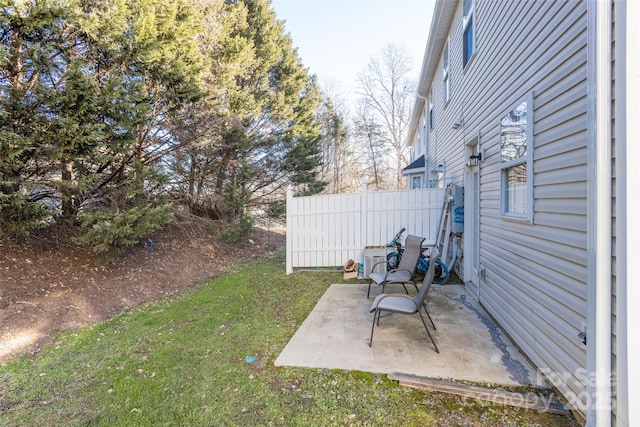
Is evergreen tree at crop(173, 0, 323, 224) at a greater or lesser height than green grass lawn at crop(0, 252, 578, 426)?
greater

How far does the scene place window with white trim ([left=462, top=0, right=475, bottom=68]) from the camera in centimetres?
500

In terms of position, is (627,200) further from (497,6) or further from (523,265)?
(497,6)

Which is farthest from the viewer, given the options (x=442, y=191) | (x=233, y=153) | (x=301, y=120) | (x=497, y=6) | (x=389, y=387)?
(x=301, y=120)

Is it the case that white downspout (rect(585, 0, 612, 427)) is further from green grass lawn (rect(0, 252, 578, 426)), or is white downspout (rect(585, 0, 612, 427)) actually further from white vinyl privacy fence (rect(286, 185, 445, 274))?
white vinyl privacy fence (rect(286, 185, 445, 274))

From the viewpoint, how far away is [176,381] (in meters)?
2.59

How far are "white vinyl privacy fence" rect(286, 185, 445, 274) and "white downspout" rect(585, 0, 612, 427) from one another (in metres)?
4.72

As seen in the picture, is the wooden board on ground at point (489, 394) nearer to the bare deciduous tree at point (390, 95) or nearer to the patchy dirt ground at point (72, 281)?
the patchy dirt ground at point (72, 281)

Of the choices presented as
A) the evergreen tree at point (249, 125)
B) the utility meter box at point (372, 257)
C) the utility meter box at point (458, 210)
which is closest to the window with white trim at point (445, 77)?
the utility meter box at point (458, 210)

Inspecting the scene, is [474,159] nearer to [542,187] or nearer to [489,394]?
[542,187]

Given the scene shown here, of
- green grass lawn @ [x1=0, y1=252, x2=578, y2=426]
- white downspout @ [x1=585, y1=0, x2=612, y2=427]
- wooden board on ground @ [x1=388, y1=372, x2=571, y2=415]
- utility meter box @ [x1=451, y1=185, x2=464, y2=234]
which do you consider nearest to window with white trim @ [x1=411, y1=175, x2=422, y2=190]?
utility meter box @ [x1=451, y1=185, x2=464, y2=234]

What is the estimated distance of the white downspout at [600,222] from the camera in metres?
1.70

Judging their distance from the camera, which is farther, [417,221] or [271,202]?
[271,202]

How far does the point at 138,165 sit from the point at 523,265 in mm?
6582

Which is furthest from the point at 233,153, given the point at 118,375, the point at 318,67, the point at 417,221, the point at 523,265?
the point at 318,67
